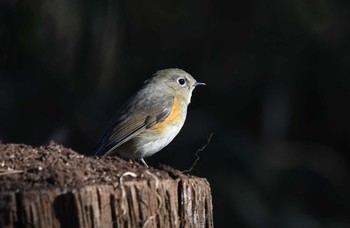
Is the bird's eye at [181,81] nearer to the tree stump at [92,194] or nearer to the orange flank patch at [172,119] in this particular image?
the orange flank patch at [172,119]

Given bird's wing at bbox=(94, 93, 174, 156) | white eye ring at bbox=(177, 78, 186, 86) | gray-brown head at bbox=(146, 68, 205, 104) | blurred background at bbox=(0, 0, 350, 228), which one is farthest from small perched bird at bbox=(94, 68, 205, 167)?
blurred background at bbox=(0, 0, 350, 228)

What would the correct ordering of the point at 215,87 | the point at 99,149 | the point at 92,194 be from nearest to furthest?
the point at 92,194, the point at 99,149, the point at 215,87

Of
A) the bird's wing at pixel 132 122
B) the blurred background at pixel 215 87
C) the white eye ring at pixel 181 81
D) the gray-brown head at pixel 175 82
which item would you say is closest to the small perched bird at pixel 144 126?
the bird's wing at pixel 132 122

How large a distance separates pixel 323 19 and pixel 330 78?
61cm

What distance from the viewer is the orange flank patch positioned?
227 inches

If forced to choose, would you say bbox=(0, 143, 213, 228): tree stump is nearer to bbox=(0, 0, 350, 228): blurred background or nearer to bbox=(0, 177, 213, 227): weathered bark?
bbox=(0, 177, 213, 227): weathered bark

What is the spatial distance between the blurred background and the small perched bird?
1.87 metres

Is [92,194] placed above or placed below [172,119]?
below

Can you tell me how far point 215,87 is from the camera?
845 centimetres

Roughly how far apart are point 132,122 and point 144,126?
92 mm

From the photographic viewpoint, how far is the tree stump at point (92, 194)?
2668 millimetres

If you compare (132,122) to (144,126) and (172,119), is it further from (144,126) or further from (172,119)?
(172,119)

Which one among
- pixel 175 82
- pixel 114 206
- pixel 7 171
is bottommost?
pixel 114 206

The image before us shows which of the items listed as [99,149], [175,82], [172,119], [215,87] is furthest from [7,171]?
[215,87]
